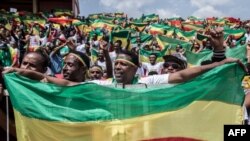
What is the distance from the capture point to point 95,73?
7.11 m

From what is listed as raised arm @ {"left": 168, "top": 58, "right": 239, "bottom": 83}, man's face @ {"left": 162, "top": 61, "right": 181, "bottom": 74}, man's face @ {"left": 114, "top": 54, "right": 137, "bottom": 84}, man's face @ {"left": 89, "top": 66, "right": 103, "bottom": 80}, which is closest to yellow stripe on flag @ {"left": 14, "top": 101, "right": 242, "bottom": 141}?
raised arm @ {"left": 168, "top": 58, "right": 239, "bottom": 83}

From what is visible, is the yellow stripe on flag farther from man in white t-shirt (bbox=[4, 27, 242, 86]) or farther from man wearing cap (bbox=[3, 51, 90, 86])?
man wearing cap (bbox=[3, 51, 90, 86])

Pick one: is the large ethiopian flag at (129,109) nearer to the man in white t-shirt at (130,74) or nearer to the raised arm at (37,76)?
the raised arm at (37,76)

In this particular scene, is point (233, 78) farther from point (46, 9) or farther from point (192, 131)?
point (46, 9)

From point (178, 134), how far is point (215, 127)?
332 millimetres

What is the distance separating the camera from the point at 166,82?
5.45 m

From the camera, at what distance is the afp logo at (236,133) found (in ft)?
15.2

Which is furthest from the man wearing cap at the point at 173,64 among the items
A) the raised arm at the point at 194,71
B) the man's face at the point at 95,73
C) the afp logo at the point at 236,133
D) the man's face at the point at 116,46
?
the man's face at the point at 116,46

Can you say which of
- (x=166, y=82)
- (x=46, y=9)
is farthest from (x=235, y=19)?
(x=166, y=82)

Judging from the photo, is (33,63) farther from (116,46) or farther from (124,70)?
(116,46)

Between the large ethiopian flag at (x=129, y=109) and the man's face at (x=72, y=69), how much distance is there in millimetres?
435

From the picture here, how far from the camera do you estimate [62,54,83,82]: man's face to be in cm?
538

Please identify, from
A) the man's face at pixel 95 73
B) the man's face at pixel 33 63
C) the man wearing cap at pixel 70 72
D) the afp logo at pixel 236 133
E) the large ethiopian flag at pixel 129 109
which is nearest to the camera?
the afp logo at pixel 236 133

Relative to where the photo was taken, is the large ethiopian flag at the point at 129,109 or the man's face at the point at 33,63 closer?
the large ethiopian flag at the point at 129,109
